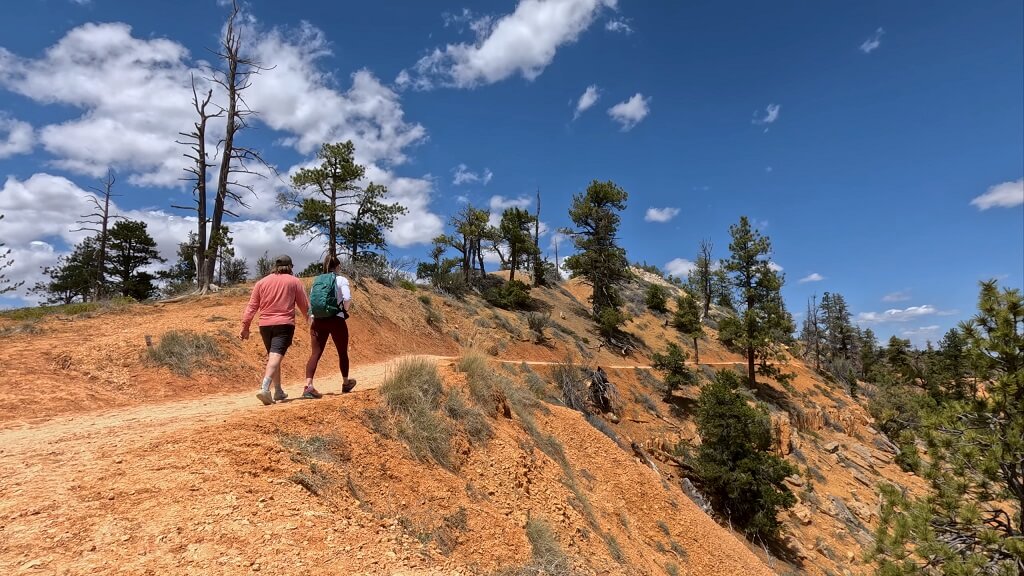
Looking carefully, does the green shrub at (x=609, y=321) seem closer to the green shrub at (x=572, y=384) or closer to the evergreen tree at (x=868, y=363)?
the green shrub at (x=572, y=384)

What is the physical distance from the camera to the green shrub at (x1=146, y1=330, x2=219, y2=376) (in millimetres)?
8992

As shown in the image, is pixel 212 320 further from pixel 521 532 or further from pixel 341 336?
pixel 521 532

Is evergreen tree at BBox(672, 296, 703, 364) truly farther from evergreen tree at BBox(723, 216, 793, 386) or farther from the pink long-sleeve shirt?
the pink long-sleeve shirt

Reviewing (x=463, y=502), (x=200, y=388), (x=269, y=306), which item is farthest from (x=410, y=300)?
(x=463, y=502)

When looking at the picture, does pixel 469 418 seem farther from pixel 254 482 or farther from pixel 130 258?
pixel 130 258

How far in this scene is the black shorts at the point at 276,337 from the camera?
227 inches

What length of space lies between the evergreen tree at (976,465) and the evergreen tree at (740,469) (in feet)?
21.9

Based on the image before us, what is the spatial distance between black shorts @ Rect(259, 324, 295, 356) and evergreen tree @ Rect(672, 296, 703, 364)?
31887mm

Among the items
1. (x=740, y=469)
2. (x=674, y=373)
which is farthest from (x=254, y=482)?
(x=674, y=373)

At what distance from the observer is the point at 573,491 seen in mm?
6836

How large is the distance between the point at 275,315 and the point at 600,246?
31736mm

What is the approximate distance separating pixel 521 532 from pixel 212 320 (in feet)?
34.3

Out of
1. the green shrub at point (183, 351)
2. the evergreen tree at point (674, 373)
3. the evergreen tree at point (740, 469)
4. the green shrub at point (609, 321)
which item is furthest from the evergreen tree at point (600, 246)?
the green shrub at point (183, 351)

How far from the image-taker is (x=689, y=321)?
3550 cm
